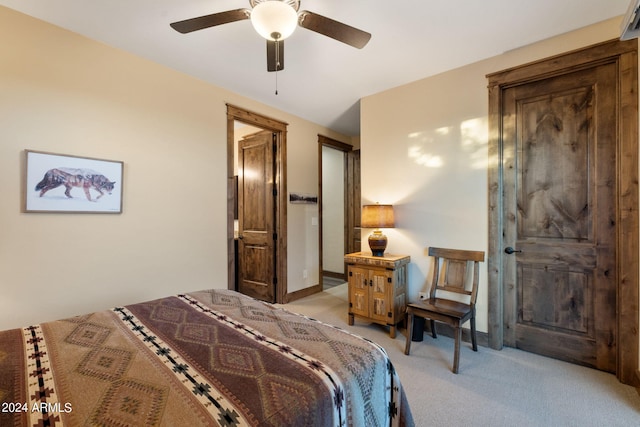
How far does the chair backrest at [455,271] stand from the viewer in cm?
258

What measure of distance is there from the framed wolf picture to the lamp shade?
93.5 inches

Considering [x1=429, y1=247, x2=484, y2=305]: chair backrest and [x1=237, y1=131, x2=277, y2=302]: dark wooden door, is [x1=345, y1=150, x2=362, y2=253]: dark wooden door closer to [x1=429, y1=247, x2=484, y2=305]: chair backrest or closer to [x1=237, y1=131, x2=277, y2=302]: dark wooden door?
[x1=237, y1=131, x2=277, y2=302]: dark wooden door

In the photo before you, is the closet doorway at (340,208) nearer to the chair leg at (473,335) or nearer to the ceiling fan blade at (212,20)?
the chair leg at (473,335)

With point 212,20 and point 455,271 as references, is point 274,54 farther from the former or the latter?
point 455,271

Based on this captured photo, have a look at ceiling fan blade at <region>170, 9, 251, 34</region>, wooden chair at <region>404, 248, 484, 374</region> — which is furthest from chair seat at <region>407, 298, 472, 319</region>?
ceiling fan blade at <region>170, 9, 251, 34</region>

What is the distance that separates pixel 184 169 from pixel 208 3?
1.53 meters

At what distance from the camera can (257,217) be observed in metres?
4.09

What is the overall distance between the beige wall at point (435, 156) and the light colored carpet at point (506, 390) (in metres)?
0.46

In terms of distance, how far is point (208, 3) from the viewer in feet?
6.20

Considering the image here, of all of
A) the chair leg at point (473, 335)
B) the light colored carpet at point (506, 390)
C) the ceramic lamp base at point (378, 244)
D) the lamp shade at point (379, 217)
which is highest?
the lamp shade at point (379, 217)

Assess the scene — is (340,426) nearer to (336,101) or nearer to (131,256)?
(131,256)

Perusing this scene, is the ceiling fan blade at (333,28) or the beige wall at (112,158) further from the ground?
the ceiling fan blade at (333,28)

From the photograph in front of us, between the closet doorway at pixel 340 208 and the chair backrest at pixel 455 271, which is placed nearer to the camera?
the chair backrest at pixel 455 271

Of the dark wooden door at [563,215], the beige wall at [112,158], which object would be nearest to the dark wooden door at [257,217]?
the beige wall at [112,158]
